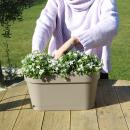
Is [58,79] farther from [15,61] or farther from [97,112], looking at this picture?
[15,61]

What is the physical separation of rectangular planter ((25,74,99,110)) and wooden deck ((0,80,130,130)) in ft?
0.15

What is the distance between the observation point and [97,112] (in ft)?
10.1

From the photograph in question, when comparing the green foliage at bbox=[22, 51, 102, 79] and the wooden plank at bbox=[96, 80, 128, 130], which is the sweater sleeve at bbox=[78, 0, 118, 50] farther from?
the wooden plank at bbox=[96, 80, 128, 130]

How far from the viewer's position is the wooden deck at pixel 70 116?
2.83 meters

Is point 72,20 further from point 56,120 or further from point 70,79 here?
point 56,120

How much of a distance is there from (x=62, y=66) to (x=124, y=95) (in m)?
0.74

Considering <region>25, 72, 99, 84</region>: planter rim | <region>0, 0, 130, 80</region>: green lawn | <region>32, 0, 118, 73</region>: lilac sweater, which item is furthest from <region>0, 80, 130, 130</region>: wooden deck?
<region>0, 0, 130, 80</region>: green lawn

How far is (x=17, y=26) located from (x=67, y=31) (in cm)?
1110

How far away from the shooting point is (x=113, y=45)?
1122cm

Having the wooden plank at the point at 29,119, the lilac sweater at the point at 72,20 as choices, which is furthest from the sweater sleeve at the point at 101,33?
the wooden plank at the point at 29,119

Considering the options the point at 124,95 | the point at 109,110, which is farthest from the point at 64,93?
the point at 124,95

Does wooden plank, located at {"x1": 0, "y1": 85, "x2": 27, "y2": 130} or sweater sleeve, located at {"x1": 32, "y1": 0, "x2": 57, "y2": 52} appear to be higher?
sweater sleeve, located at {"x1": 32, "y1": 0, "x2": 57, "y2": 52}

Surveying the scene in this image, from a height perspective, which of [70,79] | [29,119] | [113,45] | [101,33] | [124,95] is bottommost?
[113,45]

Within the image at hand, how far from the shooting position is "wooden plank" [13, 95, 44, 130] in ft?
9.26
